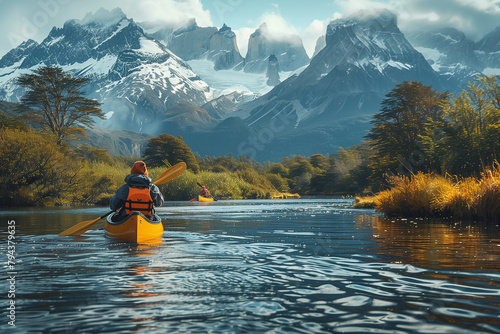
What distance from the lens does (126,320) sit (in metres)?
4.52

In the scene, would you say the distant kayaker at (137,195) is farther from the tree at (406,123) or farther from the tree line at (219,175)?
the tree at (406,123)

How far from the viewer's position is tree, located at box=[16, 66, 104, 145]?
5594cm

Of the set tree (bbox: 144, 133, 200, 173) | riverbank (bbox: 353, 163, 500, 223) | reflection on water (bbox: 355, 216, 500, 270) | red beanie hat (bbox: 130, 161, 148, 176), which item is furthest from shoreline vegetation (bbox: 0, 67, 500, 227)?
tree (bbox: 144, 133, 200, 173)

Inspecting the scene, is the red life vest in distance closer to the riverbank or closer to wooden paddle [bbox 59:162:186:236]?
wooden paddle [bbox 59:162:186:236]

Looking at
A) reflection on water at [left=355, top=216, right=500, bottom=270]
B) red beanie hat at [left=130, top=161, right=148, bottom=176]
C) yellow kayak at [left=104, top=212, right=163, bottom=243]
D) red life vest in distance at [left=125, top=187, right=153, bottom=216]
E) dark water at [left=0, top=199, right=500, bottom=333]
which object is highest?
red beanie hat at [left=130, top=161, right=148, bottom=176]

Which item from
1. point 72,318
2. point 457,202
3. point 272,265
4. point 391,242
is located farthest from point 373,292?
point 457,202

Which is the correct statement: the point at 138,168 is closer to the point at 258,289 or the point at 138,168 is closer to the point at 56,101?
the point at 258,289

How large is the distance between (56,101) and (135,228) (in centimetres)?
5060

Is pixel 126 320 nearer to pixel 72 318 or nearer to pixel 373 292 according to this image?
pixel 72 318

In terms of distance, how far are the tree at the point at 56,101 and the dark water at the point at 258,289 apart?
50.1m

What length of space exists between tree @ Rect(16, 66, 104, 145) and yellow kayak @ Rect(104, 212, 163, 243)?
46.9m

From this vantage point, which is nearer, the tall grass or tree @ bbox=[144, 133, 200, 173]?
the tall grass

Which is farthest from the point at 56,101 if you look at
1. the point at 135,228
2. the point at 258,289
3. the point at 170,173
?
the point at 258,289

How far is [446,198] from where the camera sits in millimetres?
19969
